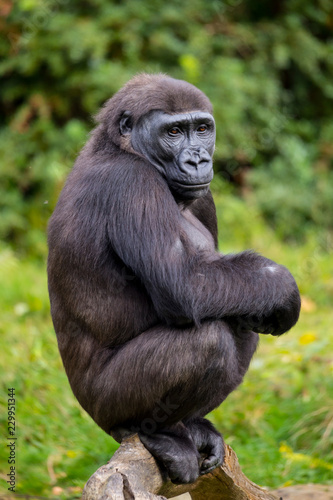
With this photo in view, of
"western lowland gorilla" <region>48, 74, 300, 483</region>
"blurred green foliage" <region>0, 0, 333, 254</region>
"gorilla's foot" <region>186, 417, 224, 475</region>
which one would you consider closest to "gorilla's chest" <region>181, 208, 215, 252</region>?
"western lowland gorilla" <region>48, 74, 300, 483</region>

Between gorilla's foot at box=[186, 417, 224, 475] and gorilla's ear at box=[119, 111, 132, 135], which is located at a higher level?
gorilla's ear at box=[119, 111, 132, 135]

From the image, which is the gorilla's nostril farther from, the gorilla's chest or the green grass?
the green grass

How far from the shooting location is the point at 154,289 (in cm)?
340

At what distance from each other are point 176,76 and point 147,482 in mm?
7229

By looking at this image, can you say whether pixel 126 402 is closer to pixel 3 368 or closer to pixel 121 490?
pixel 121 490

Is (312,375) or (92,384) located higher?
(92,384)

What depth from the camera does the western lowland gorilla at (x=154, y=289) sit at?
11.1 ft

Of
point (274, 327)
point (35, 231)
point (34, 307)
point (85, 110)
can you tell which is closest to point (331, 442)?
point (274, 327)

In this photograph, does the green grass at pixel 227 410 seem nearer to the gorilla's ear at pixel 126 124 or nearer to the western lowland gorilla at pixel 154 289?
the western lowland gorilla at pixel 154 289

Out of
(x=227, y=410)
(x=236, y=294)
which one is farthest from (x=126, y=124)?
(x=227, y=410)

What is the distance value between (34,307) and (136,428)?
13.1 ft

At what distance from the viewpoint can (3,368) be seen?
5.90 metres

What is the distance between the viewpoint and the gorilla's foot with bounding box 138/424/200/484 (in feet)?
11.1

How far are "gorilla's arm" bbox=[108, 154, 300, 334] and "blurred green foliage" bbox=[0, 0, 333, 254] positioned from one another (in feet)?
18.1
